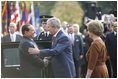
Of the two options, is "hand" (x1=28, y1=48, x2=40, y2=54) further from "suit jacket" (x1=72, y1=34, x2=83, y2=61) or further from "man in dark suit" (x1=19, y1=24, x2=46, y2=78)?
"suit jacket" (x1=72, y1=34, x2=83, y2=61)

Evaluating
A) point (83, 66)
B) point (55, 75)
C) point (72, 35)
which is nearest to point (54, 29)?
point (55, 75)

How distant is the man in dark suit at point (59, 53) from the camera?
816cm

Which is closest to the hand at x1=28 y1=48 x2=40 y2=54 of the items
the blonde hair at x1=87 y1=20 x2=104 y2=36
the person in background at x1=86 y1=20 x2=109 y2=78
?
the person in background at x1=86 y1=20 x2=109 y2=78

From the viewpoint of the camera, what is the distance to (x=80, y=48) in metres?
14.4

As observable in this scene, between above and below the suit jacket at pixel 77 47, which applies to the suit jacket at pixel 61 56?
above

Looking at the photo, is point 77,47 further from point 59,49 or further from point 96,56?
point 96,56

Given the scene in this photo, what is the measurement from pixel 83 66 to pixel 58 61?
27.1ft

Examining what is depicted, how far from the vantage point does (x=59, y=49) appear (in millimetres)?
8086

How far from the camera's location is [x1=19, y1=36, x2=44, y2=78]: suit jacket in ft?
27.3

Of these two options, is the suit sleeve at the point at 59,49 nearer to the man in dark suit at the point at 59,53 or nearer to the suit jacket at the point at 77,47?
the man in dark suit at the point at 59,53

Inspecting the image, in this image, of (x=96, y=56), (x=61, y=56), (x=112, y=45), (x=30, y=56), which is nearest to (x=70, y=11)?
(x=112, y=45)

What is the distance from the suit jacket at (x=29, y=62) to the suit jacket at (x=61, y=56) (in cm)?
24

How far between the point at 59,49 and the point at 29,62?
0.66 m

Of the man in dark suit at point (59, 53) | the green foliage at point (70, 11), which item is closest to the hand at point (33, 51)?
the man in dark suit at point (59, 53)
